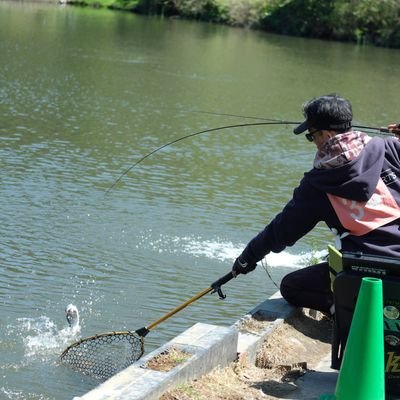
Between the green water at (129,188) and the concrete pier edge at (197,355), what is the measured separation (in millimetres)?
1495

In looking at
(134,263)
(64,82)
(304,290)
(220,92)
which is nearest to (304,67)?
(220,92)

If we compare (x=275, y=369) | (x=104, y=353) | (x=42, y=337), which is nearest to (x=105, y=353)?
(x=104, y=353)

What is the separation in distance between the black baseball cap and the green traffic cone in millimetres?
1076

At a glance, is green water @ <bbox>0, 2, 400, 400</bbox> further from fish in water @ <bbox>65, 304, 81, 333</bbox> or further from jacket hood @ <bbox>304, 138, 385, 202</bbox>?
jacket hood @ <bbox>304, 138, 385, 202</bbox>

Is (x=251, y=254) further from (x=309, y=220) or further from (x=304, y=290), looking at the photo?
(x=304, y=290)

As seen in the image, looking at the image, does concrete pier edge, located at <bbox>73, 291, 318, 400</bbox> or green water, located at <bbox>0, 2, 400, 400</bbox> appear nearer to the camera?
concrete pier edge, located at <bbox>73, 291, 318, 400</bbox>

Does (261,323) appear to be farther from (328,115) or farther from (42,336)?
(42,336)

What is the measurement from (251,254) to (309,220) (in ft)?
1.46

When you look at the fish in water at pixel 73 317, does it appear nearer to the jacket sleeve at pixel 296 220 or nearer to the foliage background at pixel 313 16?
the jacket sleeve at pixel 296 220

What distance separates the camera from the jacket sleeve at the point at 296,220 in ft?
16.9

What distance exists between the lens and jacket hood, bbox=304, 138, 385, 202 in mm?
5027

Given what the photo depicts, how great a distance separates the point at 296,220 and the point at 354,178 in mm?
428

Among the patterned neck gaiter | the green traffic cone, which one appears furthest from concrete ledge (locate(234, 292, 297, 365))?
the patterned neck gaiter

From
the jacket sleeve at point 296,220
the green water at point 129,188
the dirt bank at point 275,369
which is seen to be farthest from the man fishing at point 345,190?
the green water at point 129,188
